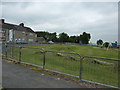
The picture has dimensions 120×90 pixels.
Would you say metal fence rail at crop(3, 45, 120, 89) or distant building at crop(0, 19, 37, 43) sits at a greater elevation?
distant building at crop(0, 19, 37, 43)

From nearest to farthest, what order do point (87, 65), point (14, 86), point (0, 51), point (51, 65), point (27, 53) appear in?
point (14, 86), point (87, 65), point (51, 65), point (27, 53), point (0, 51)

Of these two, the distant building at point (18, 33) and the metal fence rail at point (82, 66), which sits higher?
the distant building at point (18, 33)

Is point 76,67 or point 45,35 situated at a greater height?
point 45,35

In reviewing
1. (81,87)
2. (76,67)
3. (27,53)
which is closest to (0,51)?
(27,53)

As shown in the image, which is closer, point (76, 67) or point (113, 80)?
point (113, 80)

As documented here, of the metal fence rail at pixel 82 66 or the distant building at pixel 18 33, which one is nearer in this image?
the metal fence rail at pixel 82 66

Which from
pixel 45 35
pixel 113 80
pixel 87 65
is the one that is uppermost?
pixel 45 35

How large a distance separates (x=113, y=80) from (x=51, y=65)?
127 inches

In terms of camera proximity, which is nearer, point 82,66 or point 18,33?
point 82,66

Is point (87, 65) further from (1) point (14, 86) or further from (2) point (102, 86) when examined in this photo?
(1) point (14, 86)

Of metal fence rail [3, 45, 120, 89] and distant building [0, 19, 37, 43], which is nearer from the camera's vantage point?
metal fence rail [3, 45, 120, 89]

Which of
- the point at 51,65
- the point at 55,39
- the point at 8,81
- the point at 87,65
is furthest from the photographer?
the point at 55,39

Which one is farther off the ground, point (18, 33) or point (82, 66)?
point (18, 33)

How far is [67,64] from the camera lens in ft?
18.0
